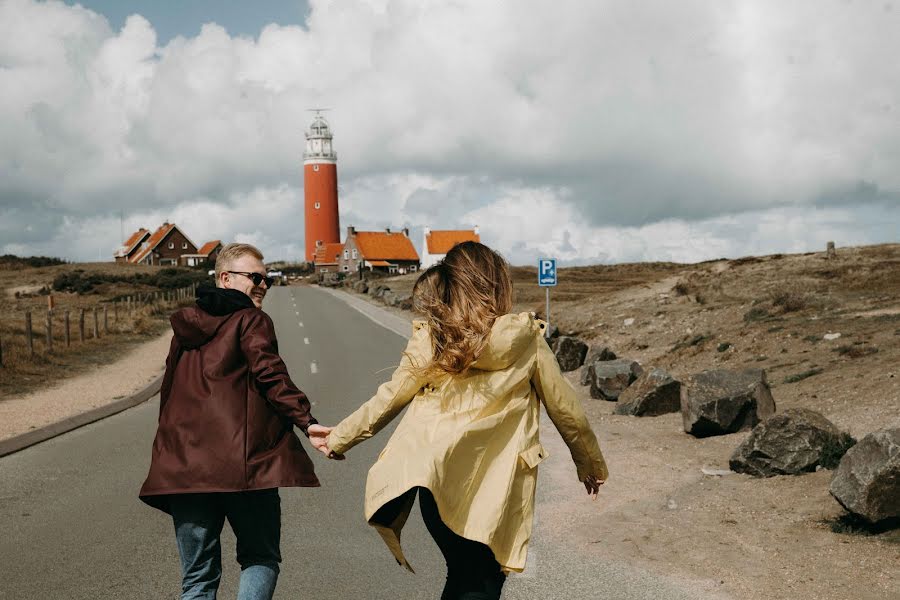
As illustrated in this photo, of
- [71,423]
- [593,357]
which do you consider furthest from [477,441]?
[593,357]

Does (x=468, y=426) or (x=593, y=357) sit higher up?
(x=468, y=426)

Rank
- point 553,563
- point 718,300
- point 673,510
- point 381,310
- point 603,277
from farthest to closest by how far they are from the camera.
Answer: point 603,277, point 381,310, point 718,300, point 673,510, point 553,563

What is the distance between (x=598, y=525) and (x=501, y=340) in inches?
176

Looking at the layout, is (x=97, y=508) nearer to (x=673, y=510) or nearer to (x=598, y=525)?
(x=598, y=525)

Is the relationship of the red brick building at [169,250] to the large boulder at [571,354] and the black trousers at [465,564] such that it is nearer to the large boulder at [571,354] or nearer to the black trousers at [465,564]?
the large boulder at [571,354]

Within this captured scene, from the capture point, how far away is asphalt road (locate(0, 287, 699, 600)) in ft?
18.4

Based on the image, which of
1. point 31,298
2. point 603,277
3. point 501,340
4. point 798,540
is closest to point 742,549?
point 798,540

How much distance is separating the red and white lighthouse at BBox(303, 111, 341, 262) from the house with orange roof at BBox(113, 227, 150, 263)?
25367 millimetres

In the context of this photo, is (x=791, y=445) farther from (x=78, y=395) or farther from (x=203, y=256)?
(x=203, y=256)

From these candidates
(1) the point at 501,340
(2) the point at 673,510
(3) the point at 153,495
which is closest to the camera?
(1) the point at 501,340

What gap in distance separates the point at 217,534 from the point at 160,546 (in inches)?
124

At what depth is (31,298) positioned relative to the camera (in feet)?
204

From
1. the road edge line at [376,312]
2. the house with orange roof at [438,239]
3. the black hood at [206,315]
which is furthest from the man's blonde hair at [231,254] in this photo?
the house with orange roof at [438,239]

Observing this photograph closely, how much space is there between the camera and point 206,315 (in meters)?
3.76
